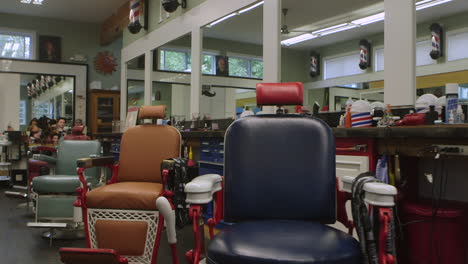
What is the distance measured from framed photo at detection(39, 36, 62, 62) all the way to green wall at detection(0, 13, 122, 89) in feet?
0.33

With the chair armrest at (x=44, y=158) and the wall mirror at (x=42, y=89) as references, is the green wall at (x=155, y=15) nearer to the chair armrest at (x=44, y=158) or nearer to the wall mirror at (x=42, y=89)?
the wall mirror at (x=42, y=89)

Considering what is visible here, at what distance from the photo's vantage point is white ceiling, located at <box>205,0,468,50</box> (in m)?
2.90

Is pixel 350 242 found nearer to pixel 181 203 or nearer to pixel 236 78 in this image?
pixel 181 203

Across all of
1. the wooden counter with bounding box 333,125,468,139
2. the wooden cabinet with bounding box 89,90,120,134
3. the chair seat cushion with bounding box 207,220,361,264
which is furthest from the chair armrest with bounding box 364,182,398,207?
the wooden cabinet with bounding box 89,90,120,134

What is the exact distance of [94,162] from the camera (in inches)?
112

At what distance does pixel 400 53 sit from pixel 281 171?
5.07 ft

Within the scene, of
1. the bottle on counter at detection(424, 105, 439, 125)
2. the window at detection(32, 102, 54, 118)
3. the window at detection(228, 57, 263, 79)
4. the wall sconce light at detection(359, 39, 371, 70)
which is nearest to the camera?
the bottle on counter at detection(424, 105, 439, 125)

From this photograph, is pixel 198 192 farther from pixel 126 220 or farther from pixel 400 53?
pixel 400 53

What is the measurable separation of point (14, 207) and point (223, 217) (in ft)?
14.5

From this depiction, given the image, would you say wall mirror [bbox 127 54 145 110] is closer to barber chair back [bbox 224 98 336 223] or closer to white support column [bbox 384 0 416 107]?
white support column [bbox 384 0 416 107]

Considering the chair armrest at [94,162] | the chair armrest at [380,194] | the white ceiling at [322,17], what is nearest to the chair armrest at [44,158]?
the chair armrest at [94,162]

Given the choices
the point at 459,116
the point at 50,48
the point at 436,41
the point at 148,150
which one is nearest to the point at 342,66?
the point at 436,41

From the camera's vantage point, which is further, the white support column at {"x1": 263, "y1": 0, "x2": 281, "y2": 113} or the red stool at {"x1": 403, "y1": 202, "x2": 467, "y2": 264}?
the white support column at {"x1": 263, "y1": 0, "x2": 281, "y2": 113}

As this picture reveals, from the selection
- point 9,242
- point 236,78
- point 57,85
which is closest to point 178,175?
point 9,242
